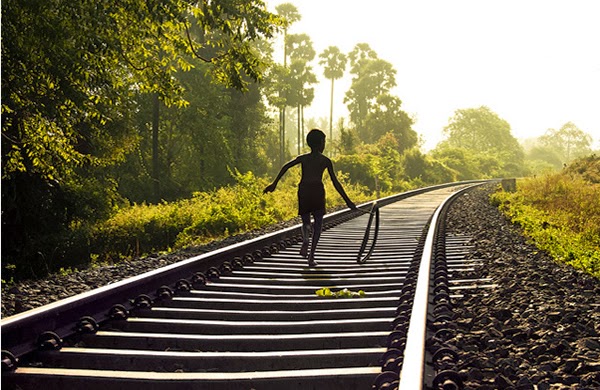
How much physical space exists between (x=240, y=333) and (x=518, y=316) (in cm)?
210

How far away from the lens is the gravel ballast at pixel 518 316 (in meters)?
2.97

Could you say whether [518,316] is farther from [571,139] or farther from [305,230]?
[571,139]

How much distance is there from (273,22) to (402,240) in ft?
12.9

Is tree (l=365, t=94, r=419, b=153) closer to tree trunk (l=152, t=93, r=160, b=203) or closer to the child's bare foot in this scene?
tree trunk (l=152, t=93, r=160, b=203)

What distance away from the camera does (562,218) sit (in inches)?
533

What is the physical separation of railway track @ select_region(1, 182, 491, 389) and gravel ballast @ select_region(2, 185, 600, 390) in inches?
7.6

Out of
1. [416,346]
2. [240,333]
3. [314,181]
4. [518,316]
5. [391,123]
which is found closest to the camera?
[416,346]

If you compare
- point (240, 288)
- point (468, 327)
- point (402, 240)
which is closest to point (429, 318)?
point (468, 327)

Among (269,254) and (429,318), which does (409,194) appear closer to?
(269,254)

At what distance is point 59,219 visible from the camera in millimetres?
15773

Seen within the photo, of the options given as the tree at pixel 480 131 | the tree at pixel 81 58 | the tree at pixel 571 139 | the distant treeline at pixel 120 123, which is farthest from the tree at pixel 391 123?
the tree at pixel 571 139

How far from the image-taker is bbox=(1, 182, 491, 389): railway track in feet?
8.76

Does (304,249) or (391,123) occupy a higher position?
(391,123)

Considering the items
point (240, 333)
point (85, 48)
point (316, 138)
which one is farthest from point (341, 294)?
point (85, 48)
